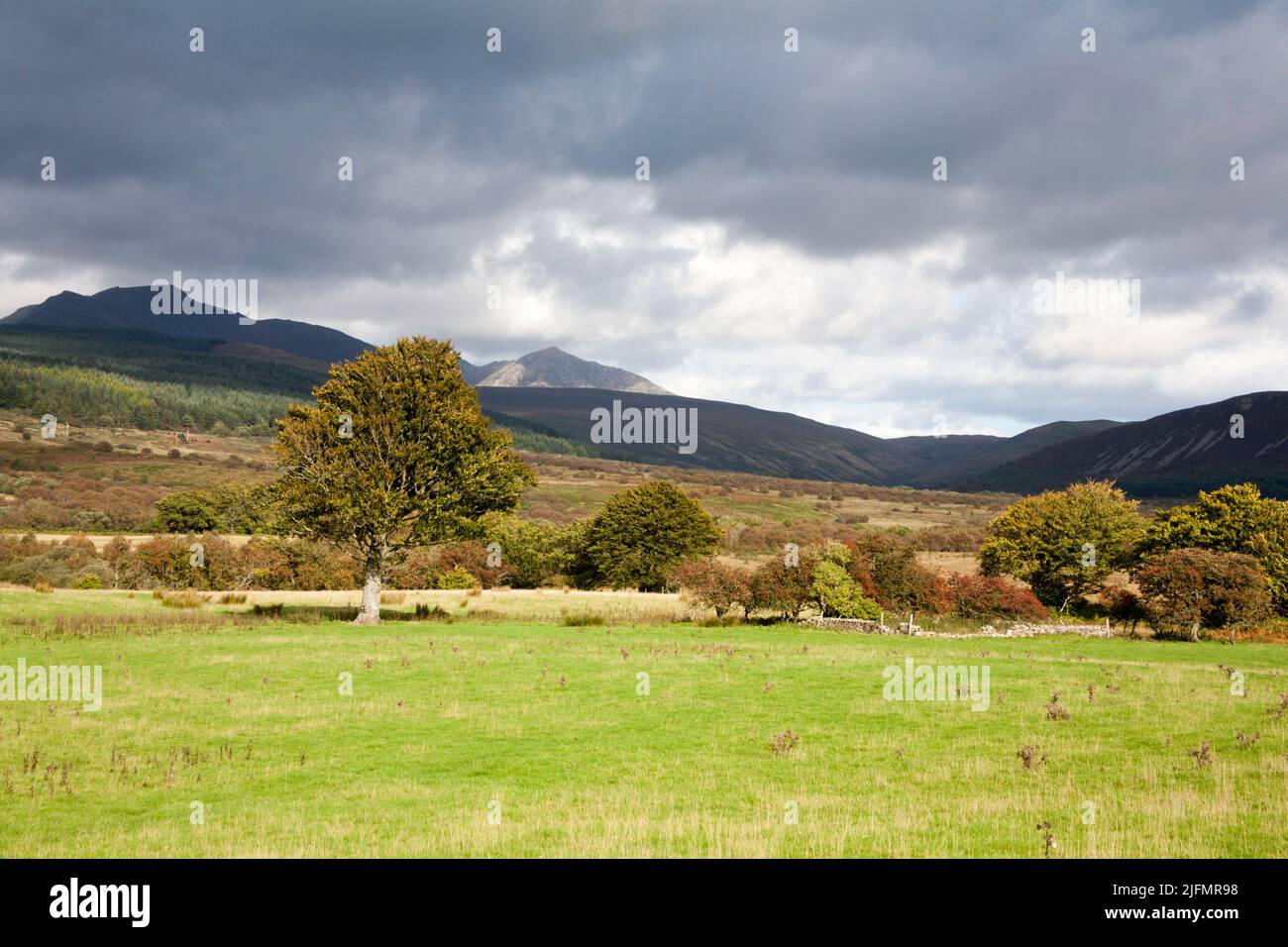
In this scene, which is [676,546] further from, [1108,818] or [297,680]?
[1108,818]

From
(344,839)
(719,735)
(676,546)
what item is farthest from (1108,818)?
(676,546)

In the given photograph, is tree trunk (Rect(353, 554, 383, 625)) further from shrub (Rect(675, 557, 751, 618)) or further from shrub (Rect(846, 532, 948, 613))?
shrub (Rect(846, 532, 948, 613))

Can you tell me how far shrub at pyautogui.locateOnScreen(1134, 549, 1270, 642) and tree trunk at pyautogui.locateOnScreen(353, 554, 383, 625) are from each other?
48.9 meters

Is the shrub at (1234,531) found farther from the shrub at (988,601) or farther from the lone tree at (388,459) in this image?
the lone tree at (388,459)

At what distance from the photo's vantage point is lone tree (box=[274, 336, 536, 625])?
46719 mm

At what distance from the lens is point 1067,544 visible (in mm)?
68312

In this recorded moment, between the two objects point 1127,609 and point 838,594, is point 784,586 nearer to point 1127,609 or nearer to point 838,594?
point 838,594

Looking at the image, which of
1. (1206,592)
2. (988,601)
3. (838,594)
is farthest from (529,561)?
(1206,592)

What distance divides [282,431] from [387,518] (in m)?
7.96

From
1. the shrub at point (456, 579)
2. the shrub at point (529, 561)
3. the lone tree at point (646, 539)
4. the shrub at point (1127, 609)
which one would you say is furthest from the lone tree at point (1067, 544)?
the shrub at point (456, 579)

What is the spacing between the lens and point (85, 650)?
33188mm

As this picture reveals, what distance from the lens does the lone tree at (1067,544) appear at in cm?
6819

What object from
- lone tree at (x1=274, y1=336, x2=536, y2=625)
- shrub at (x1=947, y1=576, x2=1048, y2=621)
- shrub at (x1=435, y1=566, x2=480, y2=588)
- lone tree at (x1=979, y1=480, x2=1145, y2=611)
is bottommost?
shrub at (x1=435, y1=566, x2=480, y2=588)

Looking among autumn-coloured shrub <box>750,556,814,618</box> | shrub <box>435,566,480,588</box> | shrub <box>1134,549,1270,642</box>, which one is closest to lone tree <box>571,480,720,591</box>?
shrub <box>435,566,480,588</box>
